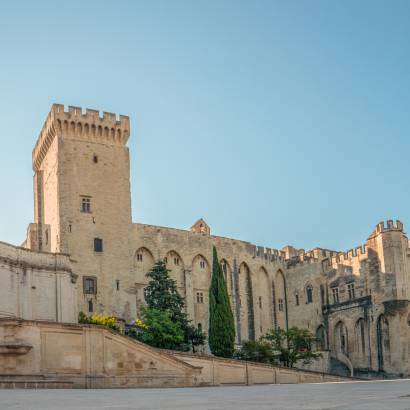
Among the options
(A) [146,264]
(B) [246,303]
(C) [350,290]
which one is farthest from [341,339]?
(A) [146,264]

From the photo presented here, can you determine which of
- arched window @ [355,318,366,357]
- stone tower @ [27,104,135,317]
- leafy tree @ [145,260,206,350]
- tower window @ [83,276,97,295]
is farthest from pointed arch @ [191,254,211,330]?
arched window @ [355,318,366,357]

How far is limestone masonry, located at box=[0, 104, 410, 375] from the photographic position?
153 feet

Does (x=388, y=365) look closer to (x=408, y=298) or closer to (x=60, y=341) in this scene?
(x=408, y=298)

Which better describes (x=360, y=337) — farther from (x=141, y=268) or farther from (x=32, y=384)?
(x=32, y=384)

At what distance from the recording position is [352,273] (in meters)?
53.7

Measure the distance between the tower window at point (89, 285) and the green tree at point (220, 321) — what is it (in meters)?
6.90

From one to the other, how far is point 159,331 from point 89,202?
1170 centimetres

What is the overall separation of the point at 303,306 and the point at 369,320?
815 centimetres

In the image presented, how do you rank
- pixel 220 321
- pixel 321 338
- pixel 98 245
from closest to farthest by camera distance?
pixel 220 321 → pixel 98 245 → pixel 321 338

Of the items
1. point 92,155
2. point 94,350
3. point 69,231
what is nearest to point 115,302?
point 69,231

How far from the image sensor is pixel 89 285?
46250 mm

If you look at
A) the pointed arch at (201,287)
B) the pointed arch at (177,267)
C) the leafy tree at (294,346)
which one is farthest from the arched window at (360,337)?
the pointed arch at (177,267)

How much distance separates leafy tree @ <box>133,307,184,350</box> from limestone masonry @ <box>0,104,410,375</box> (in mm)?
3934

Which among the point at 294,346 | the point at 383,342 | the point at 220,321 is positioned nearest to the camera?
the point at 220,321
